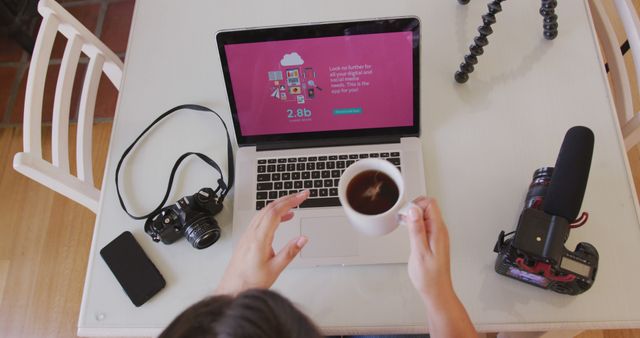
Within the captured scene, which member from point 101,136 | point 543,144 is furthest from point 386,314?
point 101,136

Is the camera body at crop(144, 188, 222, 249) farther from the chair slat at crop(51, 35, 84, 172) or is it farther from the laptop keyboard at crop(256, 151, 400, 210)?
the chair slat at crop(51, 35, 84, 172)

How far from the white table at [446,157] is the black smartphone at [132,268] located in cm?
2

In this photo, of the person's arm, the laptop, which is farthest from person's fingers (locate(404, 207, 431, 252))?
the laptop

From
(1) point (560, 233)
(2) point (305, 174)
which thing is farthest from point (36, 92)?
(1) point (560, 233)

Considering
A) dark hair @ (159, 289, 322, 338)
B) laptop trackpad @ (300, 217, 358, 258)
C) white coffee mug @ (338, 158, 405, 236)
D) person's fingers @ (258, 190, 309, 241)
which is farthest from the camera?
laptop trackpad @ (300, 217, 358, 258)

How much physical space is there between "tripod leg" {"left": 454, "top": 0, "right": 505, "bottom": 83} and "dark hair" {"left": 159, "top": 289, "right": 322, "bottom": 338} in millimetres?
637

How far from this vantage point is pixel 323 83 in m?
0.90

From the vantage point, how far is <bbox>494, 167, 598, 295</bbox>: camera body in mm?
755

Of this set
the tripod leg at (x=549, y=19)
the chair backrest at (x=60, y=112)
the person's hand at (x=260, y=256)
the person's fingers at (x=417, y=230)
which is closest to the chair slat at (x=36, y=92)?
the chair backrest at (x=60, y=112)

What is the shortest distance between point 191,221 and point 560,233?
0.63m

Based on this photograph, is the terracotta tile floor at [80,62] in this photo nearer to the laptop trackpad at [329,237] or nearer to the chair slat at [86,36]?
the chair slat at [86,36]

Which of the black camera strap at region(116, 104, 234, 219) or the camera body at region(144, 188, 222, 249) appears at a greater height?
the black camera strap at region(116, 104, 234, 219)

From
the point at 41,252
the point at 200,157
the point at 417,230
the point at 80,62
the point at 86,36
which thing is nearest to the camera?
the point at 417,230

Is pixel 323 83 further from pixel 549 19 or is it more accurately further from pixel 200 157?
pixel 549 19
